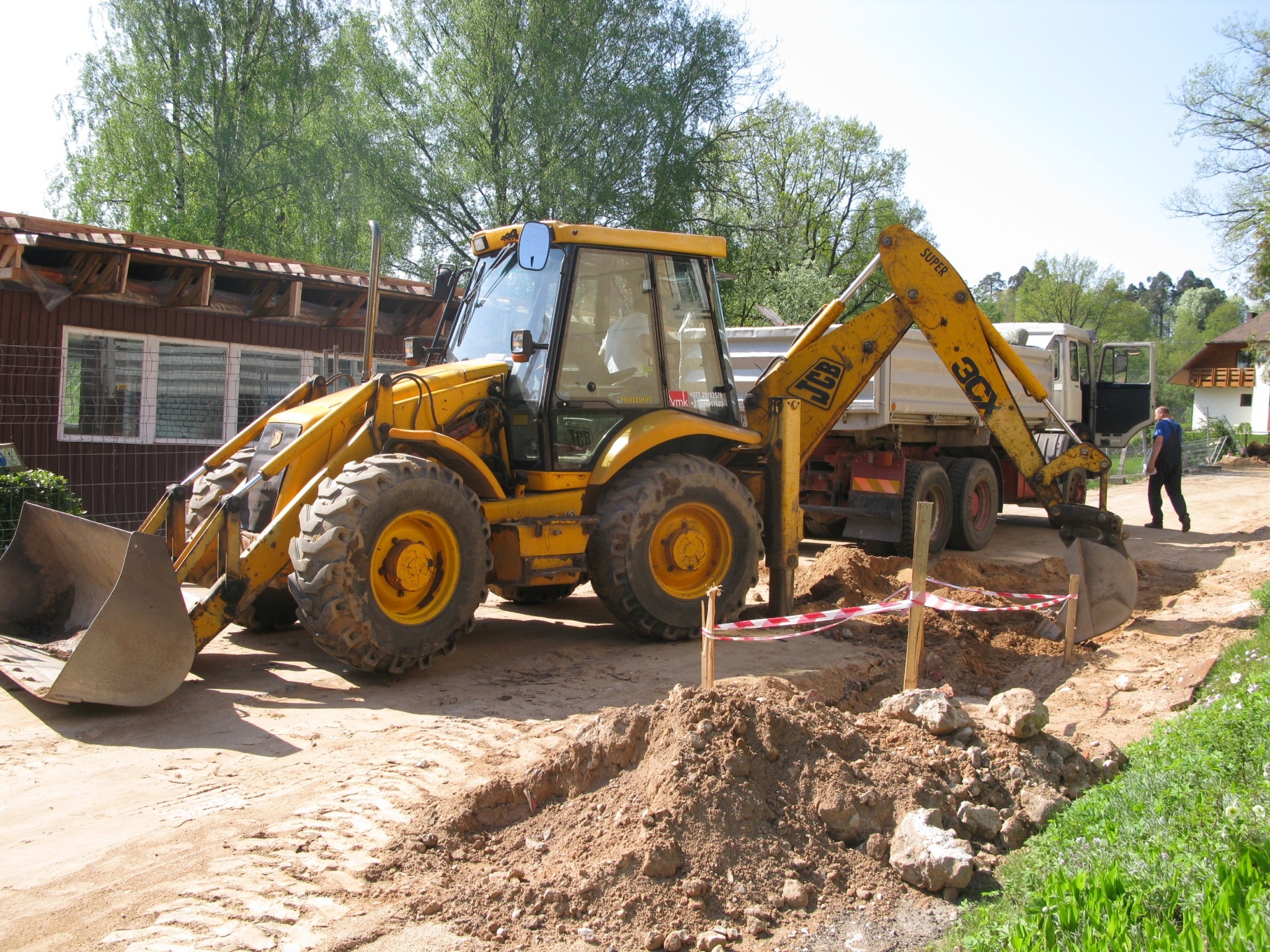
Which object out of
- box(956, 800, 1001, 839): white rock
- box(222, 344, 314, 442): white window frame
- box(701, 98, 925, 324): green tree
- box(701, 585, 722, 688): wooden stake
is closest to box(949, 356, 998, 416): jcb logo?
box(701, 585, 722, 688): wooden stake

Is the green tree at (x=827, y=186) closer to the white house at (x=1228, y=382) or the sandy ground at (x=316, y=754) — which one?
the white house at (x=1228, y=382)

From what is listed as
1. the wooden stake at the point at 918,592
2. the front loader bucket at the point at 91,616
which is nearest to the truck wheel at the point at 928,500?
the wooden stake at the point at 918,592

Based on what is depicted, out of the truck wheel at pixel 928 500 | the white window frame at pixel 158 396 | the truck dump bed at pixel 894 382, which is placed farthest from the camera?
the white window frame at pixel 158 396

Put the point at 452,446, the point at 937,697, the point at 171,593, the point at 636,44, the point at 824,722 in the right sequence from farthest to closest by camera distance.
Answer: the point at 636,44, the point at 452,446, the point at 171,593, the point at 937,697, the point at 824,722

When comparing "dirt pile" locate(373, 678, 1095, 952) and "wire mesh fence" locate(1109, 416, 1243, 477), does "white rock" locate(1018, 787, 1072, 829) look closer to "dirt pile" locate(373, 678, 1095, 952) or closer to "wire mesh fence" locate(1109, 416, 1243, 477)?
"dirt pile" locate(373, 678, 1095, 952)

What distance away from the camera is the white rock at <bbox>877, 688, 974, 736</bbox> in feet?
15.4

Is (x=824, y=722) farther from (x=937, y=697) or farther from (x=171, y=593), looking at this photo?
(x=171, y=593)

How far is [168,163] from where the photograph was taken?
22.3m

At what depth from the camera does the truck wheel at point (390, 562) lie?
219 inches

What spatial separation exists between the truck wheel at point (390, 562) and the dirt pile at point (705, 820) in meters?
1.79

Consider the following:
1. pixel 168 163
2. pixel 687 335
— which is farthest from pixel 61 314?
pixel 168 163

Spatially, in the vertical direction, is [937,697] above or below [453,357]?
below

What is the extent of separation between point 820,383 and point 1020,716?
4.34m

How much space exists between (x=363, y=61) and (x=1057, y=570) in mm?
19037
